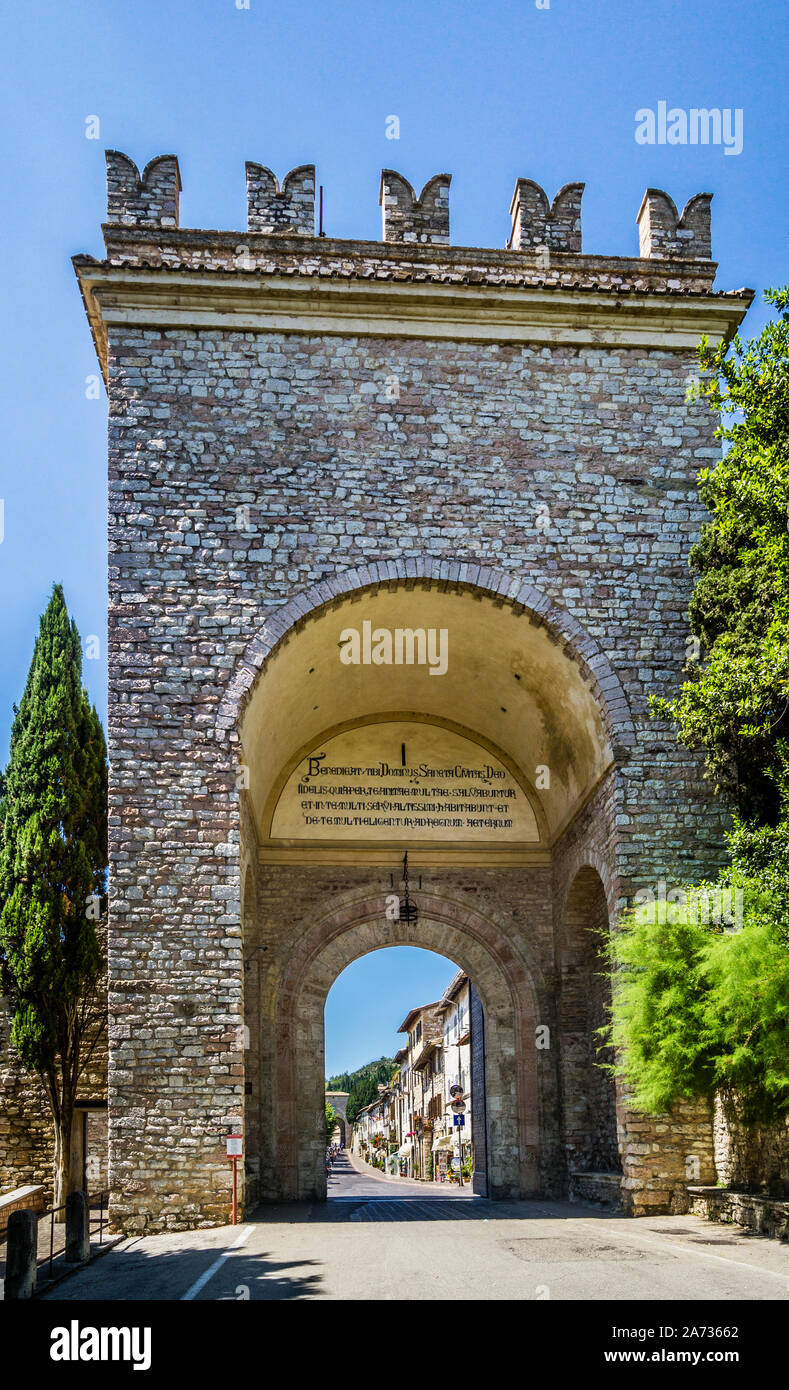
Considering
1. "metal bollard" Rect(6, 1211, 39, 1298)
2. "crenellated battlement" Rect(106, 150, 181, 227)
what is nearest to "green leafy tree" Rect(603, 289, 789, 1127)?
"metal bollard" Rect(6, 1211, 39, 1298)

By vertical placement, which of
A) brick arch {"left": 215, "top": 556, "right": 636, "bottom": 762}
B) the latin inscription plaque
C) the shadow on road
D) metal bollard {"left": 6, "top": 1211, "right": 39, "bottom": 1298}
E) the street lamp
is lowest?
the shadow on road

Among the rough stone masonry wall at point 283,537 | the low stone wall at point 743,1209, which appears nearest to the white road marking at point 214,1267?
the rough stone masonry wall at point 283,537

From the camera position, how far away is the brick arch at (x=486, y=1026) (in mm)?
15109

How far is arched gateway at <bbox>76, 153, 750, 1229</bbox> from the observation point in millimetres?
11938

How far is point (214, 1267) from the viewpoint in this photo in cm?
873

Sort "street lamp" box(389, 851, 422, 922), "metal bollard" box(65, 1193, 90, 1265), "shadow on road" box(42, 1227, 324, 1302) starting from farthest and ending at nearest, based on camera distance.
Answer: "street lamp" box(389, 851, 422, 922) < "metal bollard" box(65, 1193, 90, 1265) < "shadow on road" box(42, 1227, 324, 1302)

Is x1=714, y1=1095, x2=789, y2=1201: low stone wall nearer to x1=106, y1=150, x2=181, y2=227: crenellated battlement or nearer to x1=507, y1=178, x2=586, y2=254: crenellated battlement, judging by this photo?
x1=507, y1=178, x2=586, y2=254: crenellated battlement

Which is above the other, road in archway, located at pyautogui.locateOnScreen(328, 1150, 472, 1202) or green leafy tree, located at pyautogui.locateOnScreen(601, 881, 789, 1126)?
green leafy tree, located at pyautogui.locateOnScreen(601, 881, 789, 1126)

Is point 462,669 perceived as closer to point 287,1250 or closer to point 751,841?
point 751,841

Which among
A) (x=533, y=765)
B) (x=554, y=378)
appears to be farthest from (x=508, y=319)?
(x=533, y=765)

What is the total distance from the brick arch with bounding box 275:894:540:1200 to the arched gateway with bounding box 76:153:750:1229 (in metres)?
0.05

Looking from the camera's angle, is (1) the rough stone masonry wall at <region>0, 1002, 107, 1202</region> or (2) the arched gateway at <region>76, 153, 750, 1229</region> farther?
(1) the rough stone masonry wall at <region>0, 1002, 107, 1202</region>

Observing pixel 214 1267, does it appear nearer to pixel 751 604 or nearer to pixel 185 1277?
pixel 185 1277

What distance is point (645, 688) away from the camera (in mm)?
12961
